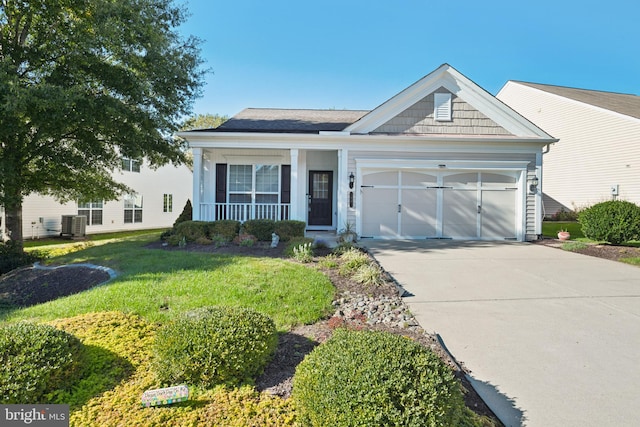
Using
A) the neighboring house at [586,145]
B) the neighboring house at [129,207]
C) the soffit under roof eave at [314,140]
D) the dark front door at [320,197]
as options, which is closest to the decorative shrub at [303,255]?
the soffit under roof eave at [314,140]

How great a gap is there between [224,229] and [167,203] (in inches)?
612

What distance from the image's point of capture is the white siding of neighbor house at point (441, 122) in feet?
36.3

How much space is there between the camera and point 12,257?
345 inches

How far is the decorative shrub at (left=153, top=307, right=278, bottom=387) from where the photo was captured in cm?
271

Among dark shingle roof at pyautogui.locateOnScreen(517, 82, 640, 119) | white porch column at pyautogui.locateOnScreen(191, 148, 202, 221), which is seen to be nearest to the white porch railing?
white porch column at pyautogui.locateOnScreen(191, 148, 202, 221)

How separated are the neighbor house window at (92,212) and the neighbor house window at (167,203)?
14.3 ft

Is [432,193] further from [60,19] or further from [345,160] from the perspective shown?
[60,19]

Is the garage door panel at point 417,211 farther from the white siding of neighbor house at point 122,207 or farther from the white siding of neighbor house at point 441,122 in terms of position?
the white siding of neighbor house at point 122,207

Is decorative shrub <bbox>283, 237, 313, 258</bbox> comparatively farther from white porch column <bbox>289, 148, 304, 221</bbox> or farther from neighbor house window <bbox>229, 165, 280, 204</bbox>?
neighbor house window <bbox>229, 165, 280, 204</bbox>

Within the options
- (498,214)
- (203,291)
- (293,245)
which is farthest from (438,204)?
(203,291)

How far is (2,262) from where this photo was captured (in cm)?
851

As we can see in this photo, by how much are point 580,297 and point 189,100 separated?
42.5 feet

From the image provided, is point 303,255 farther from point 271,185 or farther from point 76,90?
point 76,90

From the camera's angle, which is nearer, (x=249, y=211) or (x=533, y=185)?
(x=533, y=185)
